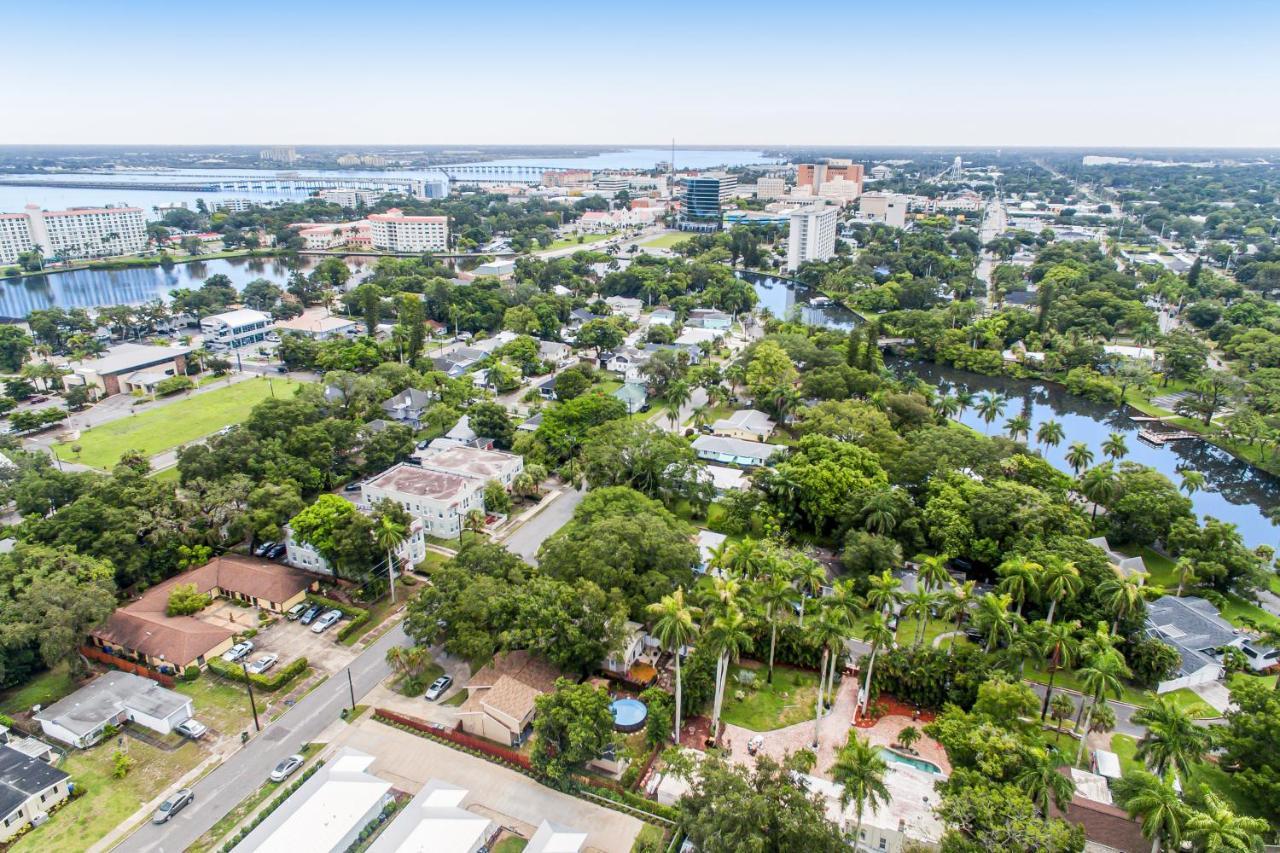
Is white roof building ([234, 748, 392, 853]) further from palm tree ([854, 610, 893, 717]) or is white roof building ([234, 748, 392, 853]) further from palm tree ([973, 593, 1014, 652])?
palm tree ([973, 593, 1014, 652])

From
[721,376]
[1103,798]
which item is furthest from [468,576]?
[721,376]

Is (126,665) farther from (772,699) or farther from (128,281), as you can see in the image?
(128,281)

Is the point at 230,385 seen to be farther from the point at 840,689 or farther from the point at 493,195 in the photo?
the point at 493,195

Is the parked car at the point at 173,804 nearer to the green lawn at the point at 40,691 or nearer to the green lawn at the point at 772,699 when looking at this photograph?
the green lawn at the point at 40,691

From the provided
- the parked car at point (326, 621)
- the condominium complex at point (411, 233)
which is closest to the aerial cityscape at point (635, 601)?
the parked car at point (326, 621)

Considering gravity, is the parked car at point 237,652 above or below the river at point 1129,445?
above

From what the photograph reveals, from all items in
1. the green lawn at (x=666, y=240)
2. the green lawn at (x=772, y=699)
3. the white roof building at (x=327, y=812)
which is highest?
the green lawn at (x=666, y=240)
